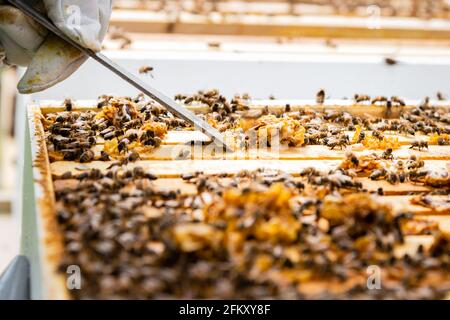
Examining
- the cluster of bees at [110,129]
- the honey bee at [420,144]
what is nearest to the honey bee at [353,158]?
the honey bee at [420,144]

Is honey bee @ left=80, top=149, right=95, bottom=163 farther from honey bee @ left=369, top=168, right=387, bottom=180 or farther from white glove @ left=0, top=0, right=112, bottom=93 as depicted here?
honey bee @ left=369, top=168, right=387, bottom=180

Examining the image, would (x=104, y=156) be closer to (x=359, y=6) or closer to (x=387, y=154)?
(x=387, y=154)

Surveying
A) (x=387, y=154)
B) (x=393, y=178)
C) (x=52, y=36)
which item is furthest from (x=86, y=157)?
(x=387, y=154)

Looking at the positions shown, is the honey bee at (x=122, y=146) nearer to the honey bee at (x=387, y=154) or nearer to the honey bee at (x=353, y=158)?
the honey bee at (x=353, y=158)

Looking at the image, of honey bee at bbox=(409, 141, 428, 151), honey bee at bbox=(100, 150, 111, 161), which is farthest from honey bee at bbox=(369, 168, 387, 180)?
honey bee at bbox=(100, 150, 111, 161)

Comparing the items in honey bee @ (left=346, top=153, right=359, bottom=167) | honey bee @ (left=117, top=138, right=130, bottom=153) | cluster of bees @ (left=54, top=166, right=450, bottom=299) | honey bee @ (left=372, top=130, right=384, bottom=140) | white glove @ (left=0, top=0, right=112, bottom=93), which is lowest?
cluster of bees @ (left=54, top=166, right=450, bottom=299)
